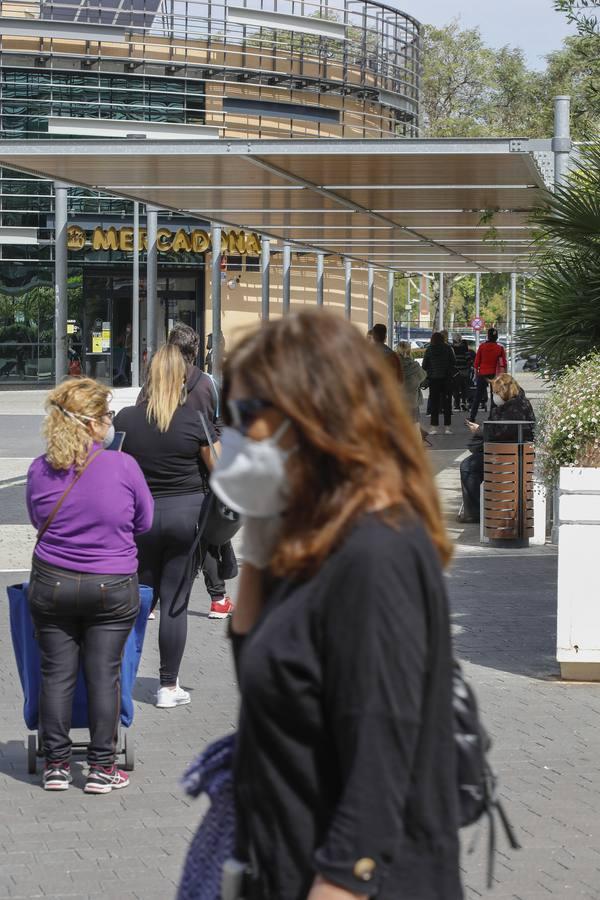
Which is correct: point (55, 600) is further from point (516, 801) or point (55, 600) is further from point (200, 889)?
point (200, 889)

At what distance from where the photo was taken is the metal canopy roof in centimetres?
1359

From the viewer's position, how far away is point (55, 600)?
5.36 m

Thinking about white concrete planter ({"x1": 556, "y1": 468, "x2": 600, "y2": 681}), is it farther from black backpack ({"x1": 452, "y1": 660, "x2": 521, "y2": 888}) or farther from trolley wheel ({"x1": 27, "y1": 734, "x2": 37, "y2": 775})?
black backpack ({"x1": 452, "y1": 660, "x2": 521, "y2": 888})

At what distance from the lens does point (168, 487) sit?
6828 mm

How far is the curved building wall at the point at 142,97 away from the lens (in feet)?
141

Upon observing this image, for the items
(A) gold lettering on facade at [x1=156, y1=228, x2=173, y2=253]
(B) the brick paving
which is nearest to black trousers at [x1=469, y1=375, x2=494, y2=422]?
(B) the brick paving

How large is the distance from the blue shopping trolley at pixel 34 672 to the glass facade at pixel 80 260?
38411 mm

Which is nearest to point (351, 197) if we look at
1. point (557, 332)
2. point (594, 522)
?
point (557, 332)

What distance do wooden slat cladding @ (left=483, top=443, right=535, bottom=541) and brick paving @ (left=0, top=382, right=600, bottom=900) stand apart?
10.2 ft

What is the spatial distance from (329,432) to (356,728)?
44 cm

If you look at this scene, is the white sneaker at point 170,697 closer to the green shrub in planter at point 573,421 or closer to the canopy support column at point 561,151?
the green shrub in planter at point 573,421

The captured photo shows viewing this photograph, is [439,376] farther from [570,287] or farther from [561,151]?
[570,287]

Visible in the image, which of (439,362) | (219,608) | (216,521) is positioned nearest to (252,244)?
(439,362)

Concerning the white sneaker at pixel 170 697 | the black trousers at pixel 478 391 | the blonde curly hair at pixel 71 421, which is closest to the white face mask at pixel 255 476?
the blonde curly hair at pixel 71 421
